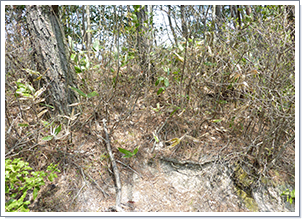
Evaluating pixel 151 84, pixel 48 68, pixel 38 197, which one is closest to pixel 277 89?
pixel 151 84

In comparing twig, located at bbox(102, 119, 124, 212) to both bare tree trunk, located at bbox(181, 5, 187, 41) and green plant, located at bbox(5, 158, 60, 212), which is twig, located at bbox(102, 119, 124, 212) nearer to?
green plant, located at bbox(5, 158, 60, 212)

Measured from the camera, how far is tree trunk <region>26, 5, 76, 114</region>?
249 cm

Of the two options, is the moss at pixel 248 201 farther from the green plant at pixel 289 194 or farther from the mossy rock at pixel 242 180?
the green plant at pixel 289 194

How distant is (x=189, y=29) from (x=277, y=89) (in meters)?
1.42

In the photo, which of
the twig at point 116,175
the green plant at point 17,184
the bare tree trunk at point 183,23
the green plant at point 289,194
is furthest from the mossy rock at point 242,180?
the green plant at point 17,184

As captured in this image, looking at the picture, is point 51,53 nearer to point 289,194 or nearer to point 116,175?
point 116,175

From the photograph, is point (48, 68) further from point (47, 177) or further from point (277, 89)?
point (277, 89)

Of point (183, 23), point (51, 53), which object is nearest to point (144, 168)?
point (51, 53)

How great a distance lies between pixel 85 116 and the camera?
9.62ft

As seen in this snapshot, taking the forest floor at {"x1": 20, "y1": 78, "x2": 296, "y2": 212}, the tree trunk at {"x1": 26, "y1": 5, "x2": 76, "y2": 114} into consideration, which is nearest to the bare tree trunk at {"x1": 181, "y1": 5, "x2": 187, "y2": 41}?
the forest floor at {"x1": 20, "y1": 78, "x2": 296, "y2": 212}

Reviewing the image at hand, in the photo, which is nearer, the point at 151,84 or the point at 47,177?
the point at 47,177
